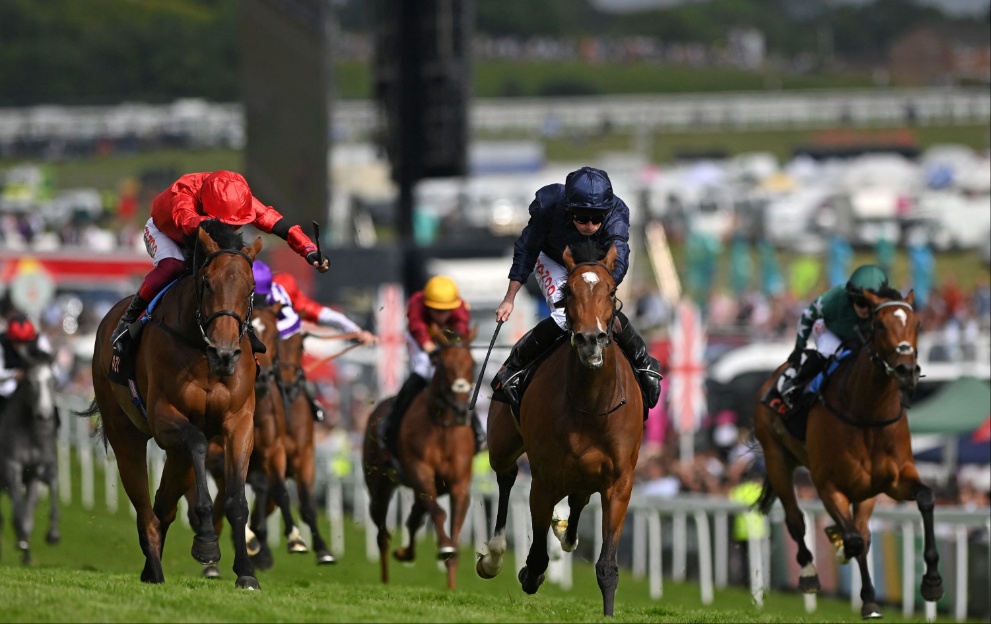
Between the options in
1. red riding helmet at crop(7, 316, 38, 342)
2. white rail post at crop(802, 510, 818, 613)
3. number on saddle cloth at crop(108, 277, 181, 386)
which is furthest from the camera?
red riding helmet at crop(7, 316, 38, 342)

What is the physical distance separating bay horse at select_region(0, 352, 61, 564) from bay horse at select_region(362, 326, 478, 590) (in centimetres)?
373

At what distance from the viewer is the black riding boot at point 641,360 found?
8.98 metres

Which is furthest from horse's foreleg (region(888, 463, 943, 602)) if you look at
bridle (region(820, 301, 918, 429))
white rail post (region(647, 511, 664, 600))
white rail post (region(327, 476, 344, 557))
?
white rail post (region(327, 476, 344, 557))

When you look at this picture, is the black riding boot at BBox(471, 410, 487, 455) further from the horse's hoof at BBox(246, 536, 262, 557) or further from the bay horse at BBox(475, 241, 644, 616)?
the bay horse at BBox(475, 241, 644, 616)

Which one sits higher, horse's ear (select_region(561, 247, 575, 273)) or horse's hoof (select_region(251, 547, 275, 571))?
horse's ear (select_region(561, 247, 575, 273))

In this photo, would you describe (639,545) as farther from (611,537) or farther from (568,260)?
(568,260)

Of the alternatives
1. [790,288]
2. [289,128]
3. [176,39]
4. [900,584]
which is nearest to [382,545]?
[900,584]

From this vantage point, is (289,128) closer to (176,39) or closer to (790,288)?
(790,288)

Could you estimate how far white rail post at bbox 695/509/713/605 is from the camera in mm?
15039

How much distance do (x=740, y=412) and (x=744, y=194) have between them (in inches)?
1141

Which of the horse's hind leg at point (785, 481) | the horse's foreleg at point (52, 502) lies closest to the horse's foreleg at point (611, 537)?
the horse's hind leg at point (785, 481)

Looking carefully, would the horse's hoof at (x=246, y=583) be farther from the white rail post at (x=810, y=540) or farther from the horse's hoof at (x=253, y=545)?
the white rail post at (x=810, y=540)

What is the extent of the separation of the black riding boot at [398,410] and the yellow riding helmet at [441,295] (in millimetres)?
601

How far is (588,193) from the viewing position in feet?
28.7
